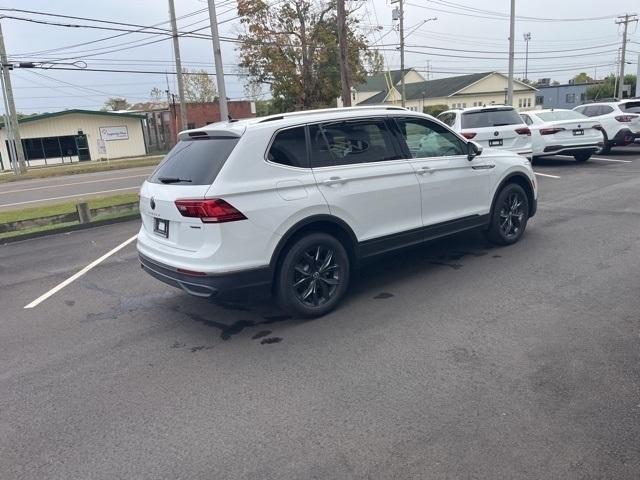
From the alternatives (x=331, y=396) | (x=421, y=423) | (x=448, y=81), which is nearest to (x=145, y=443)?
(x=331, y=396)

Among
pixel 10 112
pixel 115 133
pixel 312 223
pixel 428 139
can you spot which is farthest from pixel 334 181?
pixel 115 133

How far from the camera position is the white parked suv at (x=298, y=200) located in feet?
14.5

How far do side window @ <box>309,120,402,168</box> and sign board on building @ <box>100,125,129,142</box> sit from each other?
44.3m

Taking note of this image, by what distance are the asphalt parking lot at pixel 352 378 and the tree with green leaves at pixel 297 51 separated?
33.7 m

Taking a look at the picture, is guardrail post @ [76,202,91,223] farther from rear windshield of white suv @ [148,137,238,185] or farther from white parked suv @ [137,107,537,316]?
rear windshield of white suv @ [148,137,238,185]

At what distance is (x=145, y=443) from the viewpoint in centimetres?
320

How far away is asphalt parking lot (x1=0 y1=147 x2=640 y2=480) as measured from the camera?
2969 mm

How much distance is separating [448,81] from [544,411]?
69.9 meters

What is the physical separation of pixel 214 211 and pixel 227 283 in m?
0.61

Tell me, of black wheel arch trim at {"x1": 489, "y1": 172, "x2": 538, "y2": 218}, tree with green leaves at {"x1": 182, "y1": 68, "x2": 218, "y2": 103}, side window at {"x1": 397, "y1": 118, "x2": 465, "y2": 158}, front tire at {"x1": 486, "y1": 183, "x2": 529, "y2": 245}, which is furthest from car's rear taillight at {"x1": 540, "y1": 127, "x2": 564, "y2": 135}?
tree with green leaves at {"x1": 182, "y1": 68, "x2": 218, "y2": 103}

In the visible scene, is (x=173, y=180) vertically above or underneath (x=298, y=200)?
above

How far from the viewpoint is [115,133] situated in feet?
152

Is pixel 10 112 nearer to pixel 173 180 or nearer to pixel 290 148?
pixel 173 180

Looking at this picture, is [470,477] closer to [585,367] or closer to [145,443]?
[585,367]
